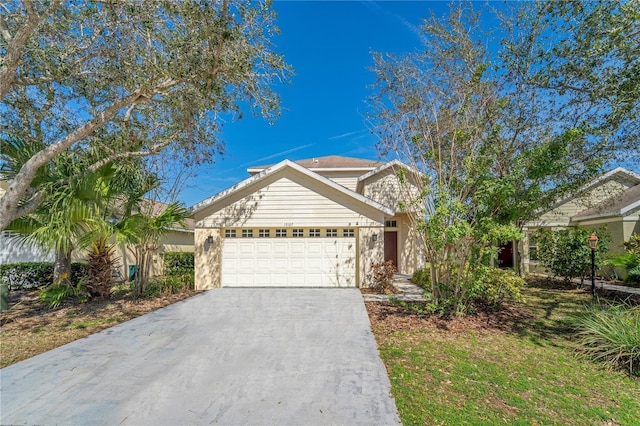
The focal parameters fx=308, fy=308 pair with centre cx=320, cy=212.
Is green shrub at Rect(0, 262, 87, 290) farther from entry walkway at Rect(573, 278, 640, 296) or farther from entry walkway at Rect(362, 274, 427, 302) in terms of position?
entry walkway at Rect(573, 278, 640, 296)

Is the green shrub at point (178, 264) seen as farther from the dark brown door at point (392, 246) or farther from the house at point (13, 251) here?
the dark brown door at point (392, 246)

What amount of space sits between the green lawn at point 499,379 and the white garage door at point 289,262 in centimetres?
504

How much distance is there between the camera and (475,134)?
7.00 m

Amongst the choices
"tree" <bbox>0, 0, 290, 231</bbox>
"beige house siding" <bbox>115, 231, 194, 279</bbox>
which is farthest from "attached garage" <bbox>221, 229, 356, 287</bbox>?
"tree" <bbox>0, 0, 290, 231</bbox>

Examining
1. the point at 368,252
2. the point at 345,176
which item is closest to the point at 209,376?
the point at 368,252

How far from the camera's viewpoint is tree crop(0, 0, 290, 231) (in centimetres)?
611

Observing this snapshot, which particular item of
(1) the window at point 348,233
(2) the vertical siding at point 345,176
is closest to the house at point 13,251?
(1) the window at point 348,233

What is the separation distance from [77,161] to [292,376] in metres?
7.83

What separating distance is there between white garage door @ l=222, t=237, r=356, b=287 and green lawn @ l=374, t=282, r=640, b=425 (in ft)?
16.5

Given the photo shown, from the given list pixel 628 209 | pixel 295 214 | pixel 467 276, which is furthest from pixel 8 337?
pixel 628 209

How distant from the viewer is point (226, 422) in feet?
10.8

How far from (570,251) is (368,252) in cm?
715

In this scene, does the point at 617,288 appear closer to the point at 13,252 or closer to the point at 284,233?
the point at 284,233

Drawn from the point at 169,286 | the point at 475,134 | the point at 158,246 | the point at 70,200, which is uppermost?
the point at 475,134
